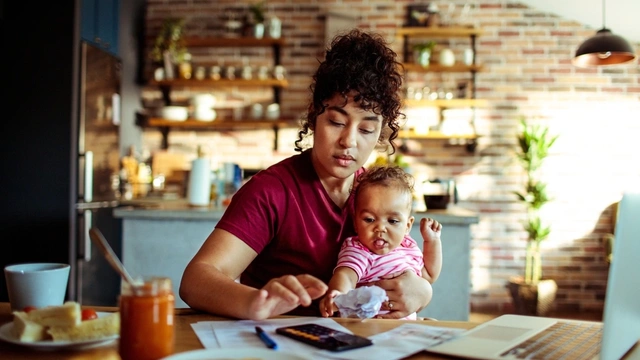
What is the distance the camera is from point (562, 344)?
3.32ft


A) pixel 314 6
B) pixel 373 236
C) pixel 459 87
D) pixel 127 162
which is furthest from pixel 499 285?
pixel 373 236

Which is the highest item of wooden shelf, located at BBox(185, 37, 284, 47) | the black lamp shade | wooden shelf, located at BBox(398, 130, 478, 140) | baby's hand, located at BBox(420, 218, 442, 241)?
wooden shelf, located at BBox(185, 37, 284, 47)

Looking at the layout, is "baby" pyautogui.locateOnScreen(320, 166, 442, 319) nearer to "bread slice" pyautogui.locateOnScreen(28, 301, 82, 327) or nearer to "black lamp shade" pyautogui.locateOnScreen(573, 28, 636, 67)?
"bread slice" pyautogui.locateOnScreen(28, 301, 82, 327)

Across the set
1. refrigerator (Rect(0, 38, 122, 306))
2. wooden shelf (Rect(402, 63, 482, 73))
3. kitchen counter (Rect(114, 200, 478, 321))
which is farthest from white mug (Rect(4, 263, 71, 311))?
wooden shelf (Rect(402, 63, 482, 73))

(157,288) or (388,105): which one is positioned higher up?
(388,105)

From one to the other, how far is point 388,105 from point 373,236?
372 millimetres

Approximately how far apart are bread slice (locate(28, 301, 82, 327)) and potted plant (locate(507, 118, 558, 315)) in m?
4.29

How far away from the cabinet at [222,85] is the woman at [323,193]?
3524 mm

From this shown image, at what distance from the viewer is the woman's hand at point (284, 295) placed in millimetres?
986

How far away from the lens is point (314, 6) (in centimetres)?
532

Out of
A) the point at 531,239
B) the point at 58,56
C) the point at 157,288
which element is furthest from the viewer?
the point at 531,239

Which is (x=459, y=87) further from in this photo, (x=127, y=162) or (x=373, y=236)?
(x=373, y=236)

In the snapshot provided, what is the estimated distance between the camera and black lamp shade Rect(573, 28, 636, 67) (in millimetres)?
3447

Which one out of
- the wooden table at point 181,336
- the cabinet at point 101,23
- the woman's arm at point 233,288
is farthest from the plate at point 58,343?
the cabinet at point 101,23
